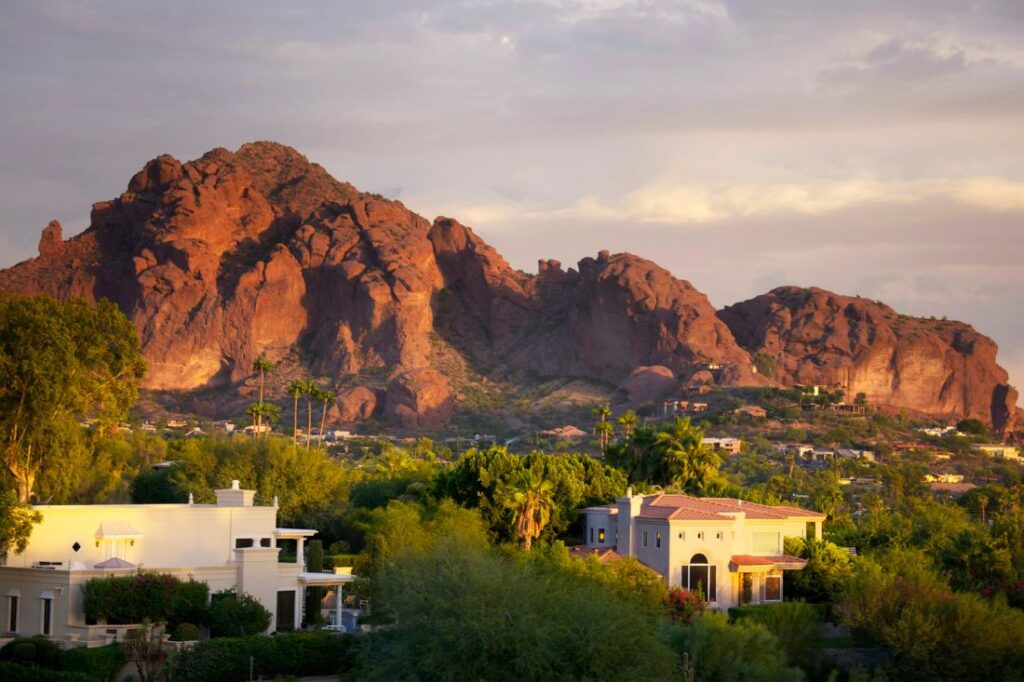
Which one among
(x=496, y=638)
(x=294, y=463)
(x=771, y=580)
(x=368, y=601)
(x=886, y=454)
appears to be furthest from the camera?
(x=886, y=454)

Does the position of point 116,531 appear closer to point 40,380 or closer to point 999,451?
point 40,380

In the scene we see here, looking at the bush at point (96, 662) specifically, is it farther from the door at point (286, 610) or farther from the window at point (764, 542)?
the window at point (764, 542)

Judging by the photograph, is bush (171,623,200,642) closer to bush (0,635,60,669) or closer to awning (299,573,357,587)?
bush (0,635,60,669)

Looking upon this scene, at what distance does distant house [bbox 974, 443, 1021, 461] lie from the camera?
165238mm

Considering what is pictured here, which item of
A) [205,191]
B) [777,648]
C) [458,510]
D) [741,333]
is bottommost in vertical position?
[777,648]

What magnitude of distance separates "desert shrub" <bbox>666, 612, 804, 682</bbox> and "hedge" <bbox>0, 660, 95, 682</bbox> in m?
16.9

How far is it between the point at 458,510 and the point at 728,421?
9402 centimetres

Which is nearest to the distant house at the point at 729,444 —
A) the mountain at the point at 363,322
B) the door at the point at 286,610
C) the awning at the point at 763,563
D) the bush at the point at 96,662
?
the mountain at the point at 363,322

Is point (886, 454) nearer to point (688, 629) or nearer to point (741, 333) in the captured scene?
point (741, 333)

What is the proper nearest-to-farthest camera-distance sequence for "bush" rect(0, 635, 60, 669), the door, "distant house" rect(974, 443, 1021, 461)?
"bush" rect(0, 635, 60, 669), the door, "distant house" rect(974, 443, 1021, 461)

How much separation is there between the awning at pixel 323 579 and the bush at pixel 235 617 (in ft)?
9.46

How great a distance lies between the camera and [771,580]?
197 feet

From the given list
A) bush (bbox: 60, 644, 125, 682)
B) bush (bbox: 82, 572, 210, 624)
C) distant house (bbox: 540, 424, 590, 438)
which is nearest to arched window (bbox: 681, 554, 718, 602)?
bush (bbox: 82, 572, 210, 624)

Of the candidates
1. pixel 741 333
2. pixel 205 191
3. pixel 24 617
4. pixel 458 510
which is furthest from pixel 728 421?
pixel 24 617
